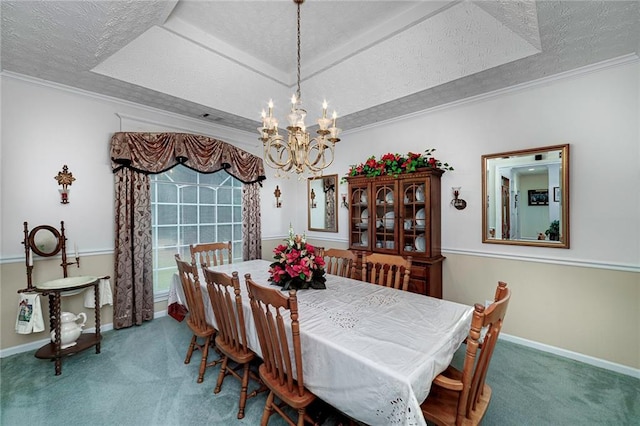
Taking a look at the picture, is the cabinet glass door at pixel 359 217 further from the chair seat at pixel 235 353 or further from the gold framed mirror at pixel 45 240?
the gold framed mirror at pixel 45 240

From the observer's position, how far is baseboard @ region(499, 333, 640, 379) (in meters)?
2.33

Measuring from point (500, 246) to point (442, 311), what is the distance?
175 centimetres

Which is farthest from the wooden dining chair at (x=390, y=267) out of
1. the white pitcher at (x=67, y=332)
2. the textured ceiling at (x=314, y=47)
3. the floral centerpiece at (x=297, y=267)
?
the white pitcher at (x=67, y=332)

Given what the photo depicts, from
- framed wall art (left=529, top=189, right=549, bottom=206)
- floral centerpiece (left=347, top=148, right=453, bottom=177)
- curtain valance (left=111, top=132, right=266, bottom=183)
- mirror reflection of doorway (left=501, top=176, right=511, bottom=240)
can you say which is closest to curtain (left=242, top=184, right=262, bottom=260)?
curtain valance (left=111, top=132, right=266, bottom=183)

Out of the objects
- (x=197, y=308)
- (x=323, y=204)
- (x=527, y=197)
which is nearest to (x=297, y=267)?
(x=197, y=308)

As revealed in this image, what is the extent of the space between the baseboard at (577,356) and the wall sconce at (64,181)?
16.2 feet

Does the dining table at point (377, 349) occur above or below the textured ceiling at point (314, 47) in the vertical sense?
below

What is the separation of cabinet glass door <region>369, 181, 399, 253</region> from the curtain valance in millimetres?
2059

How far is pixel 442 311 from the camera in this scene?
1754 mm

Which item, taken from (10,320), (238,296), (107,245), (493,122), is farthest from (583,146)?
(10,320)

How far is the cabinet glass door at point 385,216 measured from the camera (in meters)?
3.45

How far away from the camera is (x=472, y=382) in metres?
1.22

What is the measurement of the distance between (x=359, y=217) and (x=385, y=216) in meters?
0.45

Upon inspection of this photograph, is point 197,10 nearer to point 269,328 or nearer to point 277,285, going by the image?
point 277,285
